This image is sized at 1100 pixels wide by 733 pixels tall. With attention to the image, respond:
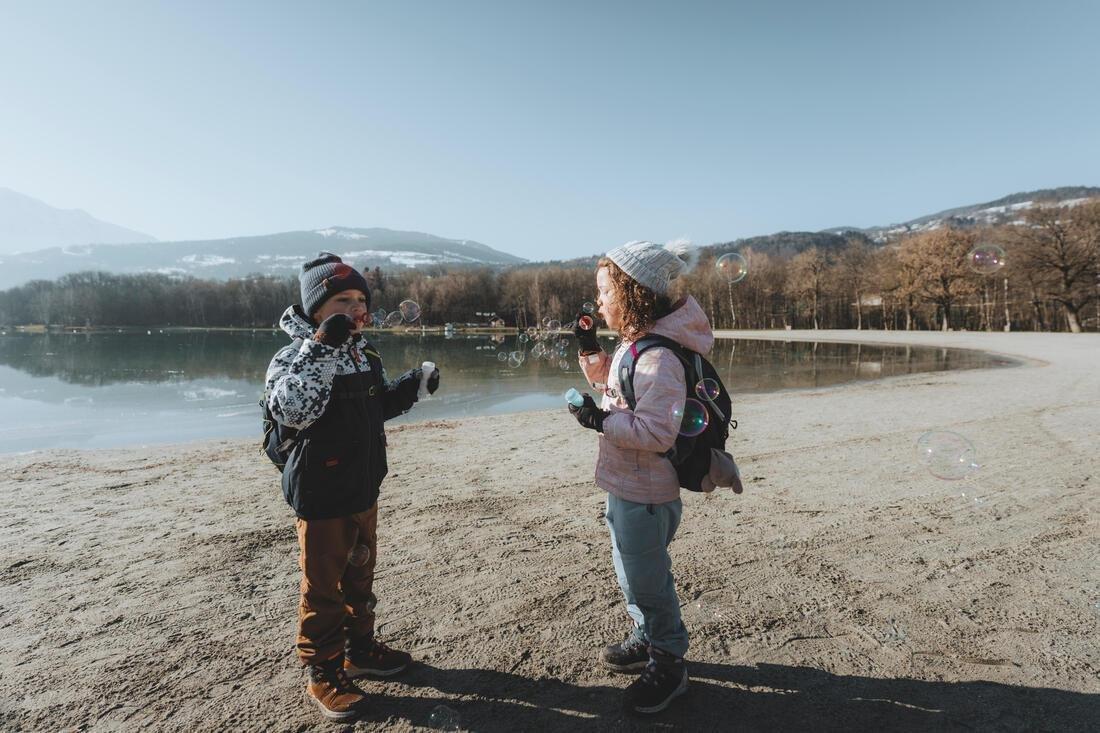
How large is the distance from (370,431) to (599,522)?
295 cm

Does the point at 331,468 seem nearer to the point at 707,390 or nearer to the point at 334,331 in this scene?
the point at 334,331

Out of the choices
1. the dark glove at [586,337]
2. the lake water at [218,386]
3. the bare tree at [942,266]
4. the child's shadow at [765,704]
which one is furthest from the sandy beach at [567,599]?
the bare tree at [942,266]

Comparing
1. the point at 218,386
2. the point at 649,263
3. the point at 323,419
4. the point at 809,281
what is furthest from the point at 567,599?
the point at 809,281

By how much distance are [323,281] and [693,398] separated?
190 centimetres

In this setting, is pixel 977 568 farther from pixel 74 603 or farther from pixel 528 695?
pixel 74 603

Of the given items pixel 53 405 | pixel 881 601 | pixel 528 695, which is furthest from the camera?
pixel 53 405

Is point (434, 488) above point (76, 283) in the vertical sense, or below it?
below

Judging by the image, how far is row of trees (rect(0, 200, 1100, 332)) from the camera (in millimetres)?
43469

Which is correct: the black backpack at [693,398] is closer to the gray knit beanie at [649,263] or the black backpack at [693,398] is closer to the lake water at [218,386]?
the gray knit beanie at [649,263]

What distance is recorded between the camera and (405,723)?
8.68ft

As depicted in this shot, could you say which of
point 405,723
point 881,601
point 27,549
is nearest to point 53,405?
point 27,549

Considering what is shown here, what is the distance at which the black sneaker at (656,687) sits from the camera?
2.65m

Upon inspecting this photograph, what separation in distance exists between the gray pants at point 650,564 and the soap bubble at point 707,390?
531 mm

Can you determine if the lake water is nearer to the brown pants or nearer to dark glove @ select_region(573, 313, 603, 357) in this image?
the brown pants
